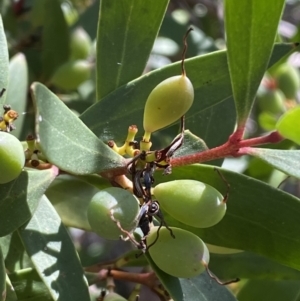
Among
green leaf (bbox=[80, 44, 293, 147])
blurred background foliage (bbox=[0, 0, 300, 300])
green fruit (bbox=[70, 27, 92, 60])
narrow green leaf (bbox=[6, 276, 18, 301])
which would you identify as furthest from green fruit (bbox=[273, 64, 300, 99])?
narrow green leaf (bbox=[6, 276, 18, 301])

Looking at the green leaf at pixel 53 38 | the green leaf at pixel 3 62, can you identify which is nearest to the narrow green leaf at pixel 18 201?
the green leaf at pixel 3 62

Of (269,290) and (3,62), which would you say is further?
(269,290)

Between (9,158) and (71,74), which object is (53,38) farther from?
(9,158)

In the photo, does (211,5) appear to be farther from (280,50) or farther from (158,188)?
(158,188)

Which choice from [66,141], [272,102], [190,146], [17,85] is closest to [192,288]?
[190,146]

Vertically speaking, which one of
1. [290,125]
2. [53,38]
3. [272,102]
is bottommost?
[272,102]

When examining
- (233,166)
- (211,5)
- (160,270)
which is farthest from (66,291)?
(211,5)

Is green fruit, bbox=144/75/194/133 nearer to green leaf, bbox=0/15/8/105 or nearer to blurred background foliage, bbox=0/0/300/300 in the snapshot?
green leaf, bbox=0/15/8/105
